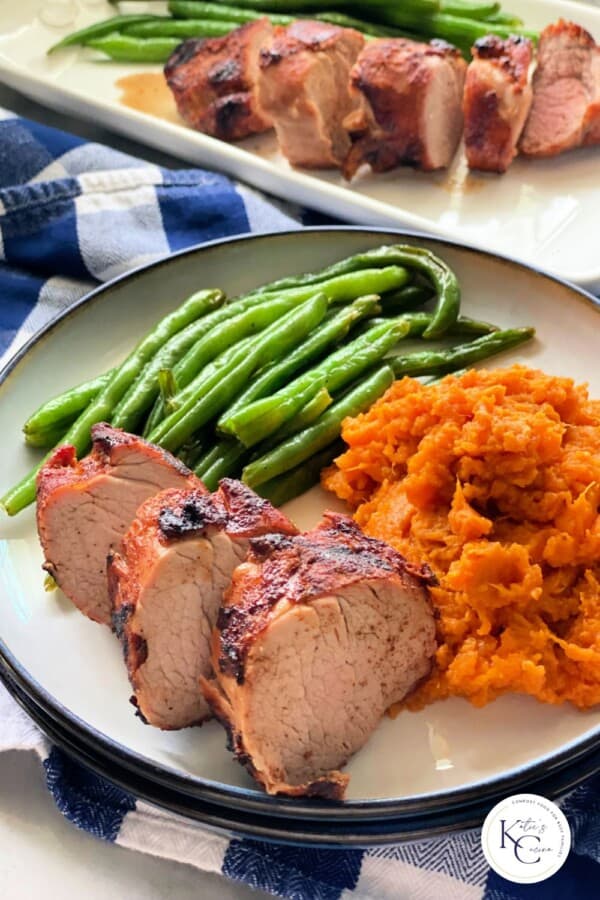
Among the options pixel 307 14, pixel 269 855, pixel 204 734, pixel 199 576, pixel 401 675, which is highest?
pixel 307 14

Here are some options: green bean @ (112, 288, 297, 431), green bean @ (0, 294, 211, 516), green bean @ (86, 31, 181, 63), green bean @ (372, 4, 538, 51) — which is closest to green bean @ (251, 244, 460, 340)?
green bean @ (112, 288, 297, 431)

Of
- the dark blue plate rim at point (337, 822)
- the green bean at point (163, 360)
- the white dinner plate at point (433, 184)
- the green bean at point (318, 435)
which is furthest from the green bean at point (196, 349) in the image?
the dark blue plate rim at point (337, 822)

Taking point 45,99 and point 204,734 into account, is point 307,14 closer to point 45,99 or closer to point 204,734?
point 45,99

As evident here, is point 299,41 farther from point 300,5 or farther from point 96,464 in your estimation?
point 96,464

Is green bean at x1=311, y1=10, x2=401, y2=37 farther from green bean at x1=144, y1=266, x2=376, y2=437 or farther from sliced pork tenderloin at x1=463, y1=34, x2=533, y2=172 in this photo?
green bean at x1=144, y1=266, x2=376, y2=437

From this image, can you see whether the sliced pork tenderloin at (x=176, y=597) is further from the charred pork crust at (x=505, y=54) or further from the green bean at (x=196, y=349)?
the charred pork crust at (x=505, y=54)

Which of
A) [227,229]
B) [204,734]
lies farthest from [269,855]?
[227,229]
